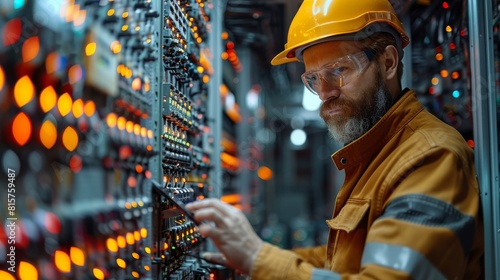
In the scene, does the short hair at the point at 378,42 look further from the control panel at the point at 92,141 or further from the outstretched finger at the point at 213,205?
the outstretched finger at the point at 213,205

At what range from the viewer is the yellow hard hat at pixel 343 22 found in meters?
2.39

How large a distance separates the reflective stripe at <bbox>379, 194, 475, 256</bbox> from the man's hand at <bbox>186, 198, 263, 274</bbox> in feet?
1.54

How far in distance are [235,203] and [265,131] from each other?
4240 mm

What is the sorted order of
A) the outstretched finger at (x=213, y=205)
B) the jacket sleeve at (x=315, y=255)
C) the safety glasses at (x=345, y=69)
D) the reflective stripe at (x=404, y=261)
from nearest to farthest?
1. the reflective stripe at (x=404, y=261)
2. the outstretched finger at (x=213, y=205)
3. the safety glasses at (x=345, y=69)
4. the jacket sleeve at (x=315, y=255)

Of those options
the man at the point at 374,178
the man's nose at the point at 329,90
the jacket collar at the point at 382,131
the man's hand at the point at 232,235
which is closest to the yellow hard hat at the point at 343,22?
the man at the point at 374,178

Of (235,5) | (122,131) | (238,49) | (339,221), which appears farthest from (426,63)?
(122,131)

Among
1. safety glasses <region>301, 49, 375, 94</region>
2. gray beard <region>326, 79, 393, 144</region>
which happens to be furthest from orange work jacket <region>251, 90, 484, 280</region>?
safety glasses <region>301, 49, 375, 94</region>

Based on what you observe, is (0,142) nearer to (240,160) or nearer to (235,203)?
(235,203)

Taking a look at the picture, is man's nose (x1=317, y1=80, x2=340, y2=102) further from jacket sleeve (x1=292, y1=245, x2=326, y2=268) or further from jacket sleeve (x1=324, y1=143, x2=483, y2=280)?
jacket sleeve (x1=292, y1=245, x2=326, y2=268)

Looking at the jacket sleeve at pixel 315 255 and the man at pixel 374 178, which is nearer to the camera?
the man at pixel 374 178

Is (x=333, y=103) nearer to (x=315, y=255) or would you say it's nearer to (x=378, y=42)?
(x=378, y=42)

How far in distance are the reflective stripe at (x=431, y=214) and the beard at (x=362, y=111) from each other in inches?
23.9

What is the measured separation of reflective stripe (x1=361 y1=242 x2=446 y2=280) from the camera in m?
1.68

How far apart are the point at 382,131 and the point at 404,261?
0.68m
